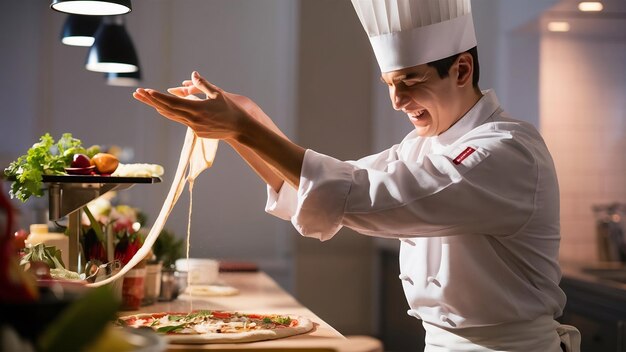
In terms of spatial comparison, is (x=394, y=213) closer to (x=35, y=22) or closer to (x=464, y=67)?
(x=464, y=67)

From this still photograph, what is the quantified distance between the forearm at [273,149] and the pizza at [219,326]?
38 cm

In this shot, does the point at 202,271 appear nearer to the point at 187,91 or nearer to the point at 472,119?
the point at 187,91

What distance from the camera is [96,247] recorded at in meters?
2.41

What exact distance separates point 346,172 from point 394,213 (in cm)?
13

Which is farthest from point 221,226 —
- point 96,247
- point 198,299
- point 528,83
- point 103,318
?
point 103,318

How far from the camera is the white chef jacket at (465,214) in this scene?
1.62 metres

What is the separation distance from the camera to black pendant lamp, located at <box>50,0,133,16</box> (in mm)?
2482

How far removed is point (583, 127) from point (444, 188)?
9.53 feet

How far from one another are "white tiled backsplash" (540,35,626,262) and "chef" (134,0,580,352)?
2311mm

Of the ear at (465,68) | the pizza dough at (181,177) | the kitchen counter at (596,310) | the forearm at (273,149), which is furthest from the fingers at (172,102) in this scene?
the kitchen counter at (596,310)

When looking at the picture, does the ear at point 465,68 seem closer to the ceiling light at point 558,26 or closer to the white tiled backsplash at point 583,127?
the ceiling light at point 558,26

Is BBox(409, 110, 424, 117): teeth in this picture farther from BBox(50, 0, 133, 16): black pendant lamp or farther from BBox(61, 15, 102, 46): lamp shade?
BBox(61, 15, 102, 46): lamp shade

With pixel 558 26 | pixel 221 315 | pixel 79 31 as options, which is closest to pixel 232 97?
pixel 221 315

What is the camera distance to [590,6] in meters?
3.83
